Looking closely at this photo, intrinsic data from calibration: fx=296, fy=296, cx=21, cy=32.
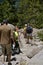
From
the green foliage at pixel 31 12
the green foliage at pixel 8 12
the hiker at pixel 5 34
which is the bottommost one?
the green foliage at pixel 8 12

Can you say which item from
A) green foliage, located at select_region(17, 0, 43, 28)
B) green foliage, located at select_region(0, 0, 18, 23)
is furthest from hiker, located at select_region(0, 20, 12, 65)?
green foliage, located at select_region(0, 0, 18, 23)

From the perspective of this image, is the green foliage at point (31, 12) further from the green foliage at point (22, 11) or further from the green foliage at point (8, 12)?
the green foliage at point (8, 12)

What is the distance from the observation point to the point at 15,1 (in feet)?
117

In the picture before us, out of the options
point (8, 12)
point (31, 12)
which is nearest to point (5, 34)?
point (31, 12)

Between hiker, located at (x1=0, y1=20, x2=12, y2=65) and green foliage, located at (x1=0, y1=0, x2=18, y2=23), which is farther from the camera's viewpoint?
green foliage, located at (x1=0, y1=0, x2=18, y2=23)

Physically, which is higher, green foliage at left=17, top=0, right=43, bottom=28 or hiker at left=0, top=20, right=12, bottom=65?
hiker at left=0, top=20, right=12, bottom=65

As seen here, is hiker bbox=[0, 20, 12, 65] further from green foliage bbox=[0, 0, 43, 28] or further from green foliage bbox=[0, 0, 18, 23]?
green foliage bbox=[0, 0, 18, 23]

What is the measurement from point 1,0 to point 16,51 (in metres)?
22.8

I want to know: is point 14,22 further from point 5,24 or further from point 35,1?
point 5,24

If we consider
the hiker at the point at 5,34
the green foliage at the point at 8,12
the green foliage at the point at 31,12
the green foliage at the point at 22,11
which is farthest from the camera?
the green foliage at the point at 8,12

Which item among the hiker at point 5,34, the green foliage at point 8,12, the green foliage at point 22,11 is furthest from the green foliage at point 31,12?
the hiker at point 5,34

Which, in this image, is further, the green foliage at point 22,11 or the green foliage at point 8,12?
the green foliage at point 8,12

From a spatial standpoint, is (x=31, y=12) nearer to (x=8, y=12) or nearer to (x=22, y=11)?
(x=22, y=11)

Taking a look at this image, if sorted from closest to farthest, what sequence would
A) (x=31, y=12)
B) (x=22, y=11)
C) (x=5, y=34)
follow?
(x=5, y=34)
(x=31, y=12)
(x=22, y=11)
